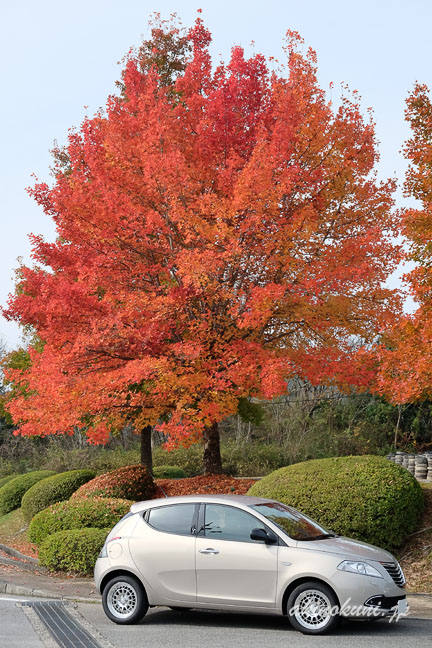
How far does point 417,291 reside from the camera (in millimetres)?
11562

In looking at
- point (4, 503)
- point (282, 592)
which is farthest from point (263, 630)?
point (4, 503)

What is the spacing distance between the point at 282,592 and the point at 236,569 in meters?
0.57

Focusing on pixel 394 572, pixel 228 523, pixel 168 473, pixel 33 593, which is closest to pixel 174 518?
pixel 228 523

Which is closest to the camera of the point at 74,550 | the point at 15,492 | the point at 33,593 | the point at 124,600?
the point at 124,600

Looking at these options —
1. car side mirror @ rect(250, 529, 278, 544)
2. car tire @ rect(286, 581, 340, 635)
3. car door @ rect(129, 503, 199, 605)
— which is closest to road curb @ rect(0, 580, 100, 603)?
car door @ rect(129, 503, 199, 605)

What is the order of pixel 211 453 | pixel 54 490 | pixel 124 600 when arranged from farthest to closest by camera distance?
pixel 54 490 < pixel 211 453 < pixel 124 600

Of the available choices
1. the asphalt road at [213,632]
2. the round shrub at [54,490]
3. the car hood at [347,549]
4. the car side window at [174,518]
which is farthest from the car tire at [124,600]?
the round shrub at [54,490]

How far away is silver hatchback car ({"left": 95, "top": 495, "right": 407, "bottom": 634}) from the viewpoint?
7.79m

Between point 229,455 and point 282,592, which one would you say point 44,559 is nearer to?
point 282,592

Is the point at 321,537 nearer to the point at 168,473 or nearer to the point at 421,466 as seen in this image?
the point at 421,466

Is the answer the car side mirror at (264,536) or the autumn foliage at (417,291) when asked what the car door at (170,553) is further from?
the autumn foliage at (417,291)

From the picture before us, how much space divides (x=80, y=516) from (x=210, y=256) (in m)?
5.73

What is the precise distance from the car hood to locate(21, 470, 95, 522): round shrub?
1168 centimetres

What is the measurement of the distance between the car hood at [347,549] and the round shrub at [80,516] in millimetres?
6534
